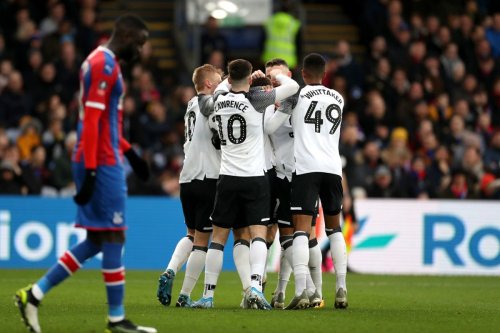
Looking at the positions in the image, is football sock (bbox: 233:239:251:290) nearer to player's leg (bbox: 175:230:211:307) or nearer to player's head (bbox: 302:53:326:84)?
player's leg (bbox: 175:230:211:307)

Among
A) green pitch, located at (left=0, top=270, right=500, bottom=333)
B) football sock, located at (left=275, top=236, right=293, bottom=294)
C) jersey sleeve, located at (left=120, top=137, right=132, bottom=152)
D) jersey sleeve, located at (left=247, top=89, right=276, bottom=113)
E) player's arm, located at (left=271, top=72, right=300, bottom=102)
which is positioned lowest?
green pitch, located at (left=0, top=270, right=500, bottom=333)

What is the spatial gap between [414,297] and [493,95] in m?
12.0

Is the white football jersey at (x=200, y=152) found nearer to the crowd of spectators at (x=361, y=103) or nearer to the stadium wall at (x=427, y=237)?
the crowd of spectators at (x=361, y=103)

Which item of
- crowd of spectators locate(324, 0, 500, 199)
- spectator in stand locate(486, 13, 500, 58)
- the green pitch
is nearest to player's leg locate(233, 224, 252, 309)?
the green pitch

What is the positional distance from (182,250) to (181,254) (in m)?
0.06

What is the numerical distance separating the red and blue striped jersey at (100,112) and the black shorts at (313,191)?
2909mm

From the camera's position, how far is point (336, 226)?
40.2 ft

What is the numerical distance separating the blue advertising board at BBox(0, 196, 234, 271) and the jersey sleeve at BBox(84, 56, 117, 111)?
9.61 metres

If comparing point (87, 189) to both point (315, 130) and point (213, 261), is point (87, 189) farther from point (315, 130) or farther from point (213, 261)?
point (315, 130)

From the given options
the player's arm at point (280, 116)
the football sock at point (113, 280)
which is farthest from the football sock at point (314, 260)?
the football sock at point (113, 280)

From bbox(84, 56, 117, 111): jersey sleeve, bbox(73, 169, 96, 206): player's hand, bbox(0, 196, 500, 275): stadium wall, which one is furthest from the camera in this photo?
bbox(0, 196, 500, 275): stadium wall

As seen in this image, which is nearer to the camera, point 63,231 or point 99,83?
point 99,83

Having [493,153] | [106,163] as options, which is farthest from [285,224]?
[493,153]

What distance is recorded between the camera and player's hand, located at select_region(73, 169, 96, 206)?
351 inches
